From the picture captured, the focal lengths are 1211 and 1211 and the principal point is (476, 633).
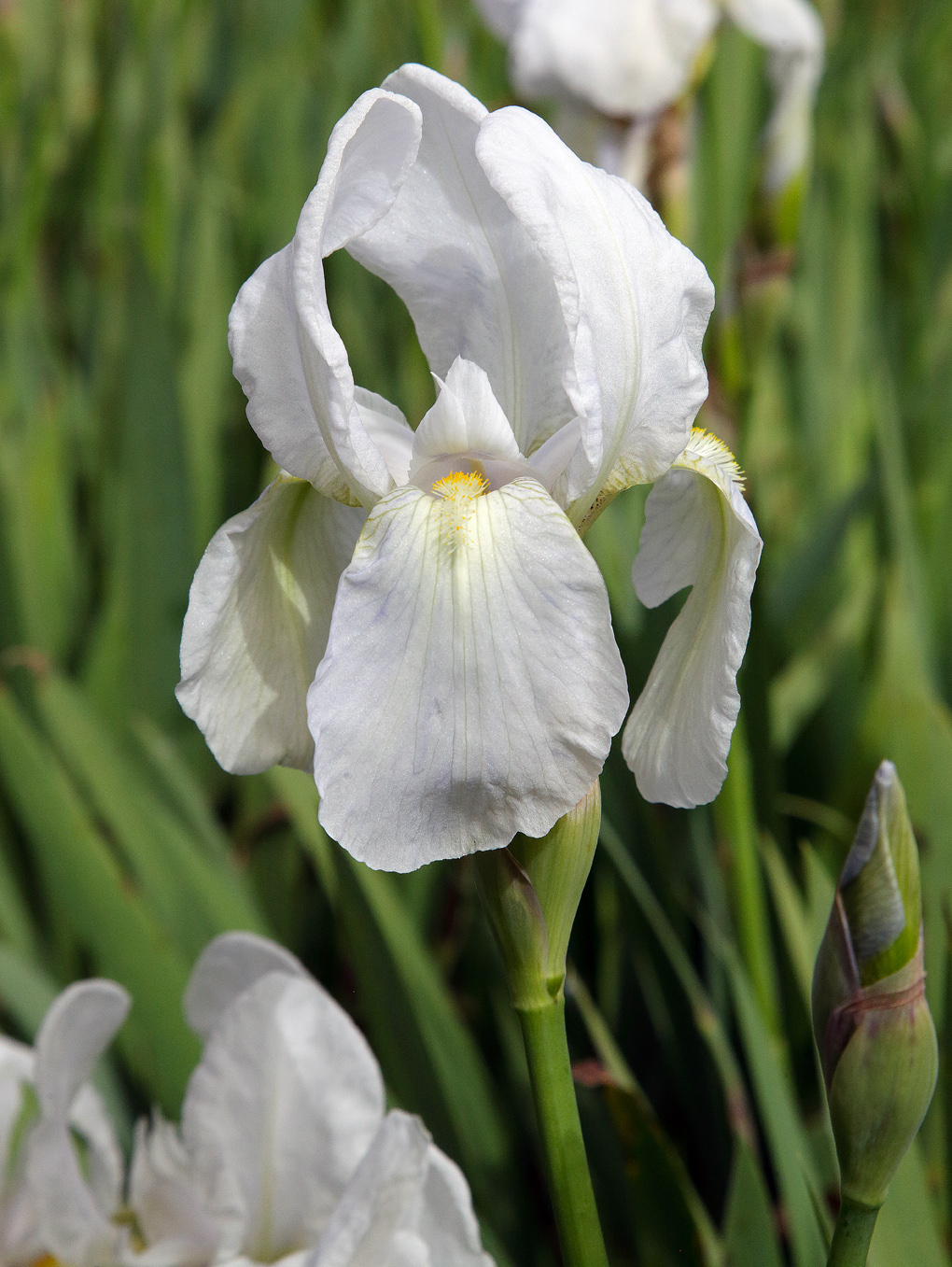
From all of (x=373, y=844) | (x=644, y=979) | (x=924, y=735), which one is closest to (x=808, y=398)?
(x=924, y=735)

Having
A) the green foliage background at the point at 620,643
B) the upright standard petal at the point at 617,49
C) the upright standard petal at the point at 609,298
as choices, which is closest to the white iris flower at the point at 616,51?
the upright standard petal at the point at 617,49

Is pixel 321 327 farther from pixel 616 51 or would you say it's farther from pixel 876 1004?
pixel 616 51

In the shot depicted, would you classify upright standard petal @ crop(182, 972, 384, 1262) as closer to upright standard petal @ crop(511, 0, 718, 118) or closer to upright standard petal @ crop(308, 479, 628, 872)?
upright standard petal @ crop(308, 479, 628, 872)

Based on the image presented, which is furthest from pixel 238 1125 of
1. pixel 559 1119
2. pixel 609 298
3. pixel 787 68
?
pixel 787 68

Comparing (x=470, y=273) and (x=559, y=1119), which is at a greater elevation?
(x=470, y=273)

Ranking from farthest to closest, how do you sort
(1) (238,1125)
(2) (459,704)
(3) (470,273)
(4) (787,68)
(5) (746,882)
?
(4) (787,68) → (5) (746,882) → (1) (238,1125) → (3) (470,273) → (2) (459,704)

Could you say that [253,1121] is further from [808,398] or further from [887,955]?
[808,398]
